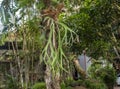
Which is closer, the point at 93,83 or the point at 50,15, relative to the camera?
the point at 50,15

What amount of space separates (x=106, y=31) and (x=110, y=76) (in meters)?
4.61

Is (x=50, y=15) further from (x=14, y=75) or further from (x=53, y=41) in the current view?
(x=14, y=75)

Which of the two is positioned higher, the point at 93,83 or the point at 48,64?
the point at 48,64

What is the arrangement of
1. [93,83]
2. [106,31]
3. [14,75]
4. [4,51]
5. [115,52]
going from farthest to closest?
[4,51], [14,75], [93,83], [115,52], [106,31]

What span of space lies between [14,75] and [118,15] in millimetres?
5399

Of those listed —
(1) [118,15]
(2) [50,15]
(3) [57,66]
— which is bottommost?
(3) [57,66]

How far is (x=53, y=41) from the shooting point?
134 inches

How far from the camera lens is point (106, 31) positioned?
7945 mm

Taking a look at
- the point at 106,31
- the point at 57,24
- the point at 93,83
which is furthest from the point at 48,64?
the point at 93,83

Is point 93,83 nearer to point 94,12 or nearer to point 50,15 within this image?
point 94,12

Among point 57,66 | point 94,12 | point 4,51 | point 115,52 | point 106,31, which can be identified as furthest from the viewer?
point 4,51

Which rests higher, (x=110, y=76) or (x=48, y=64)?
(x=48, y=64)

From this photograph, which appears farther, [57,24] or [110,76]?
[110,76]

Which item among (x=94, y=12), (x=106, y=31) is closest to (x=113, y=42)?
(x=106, y=31)
